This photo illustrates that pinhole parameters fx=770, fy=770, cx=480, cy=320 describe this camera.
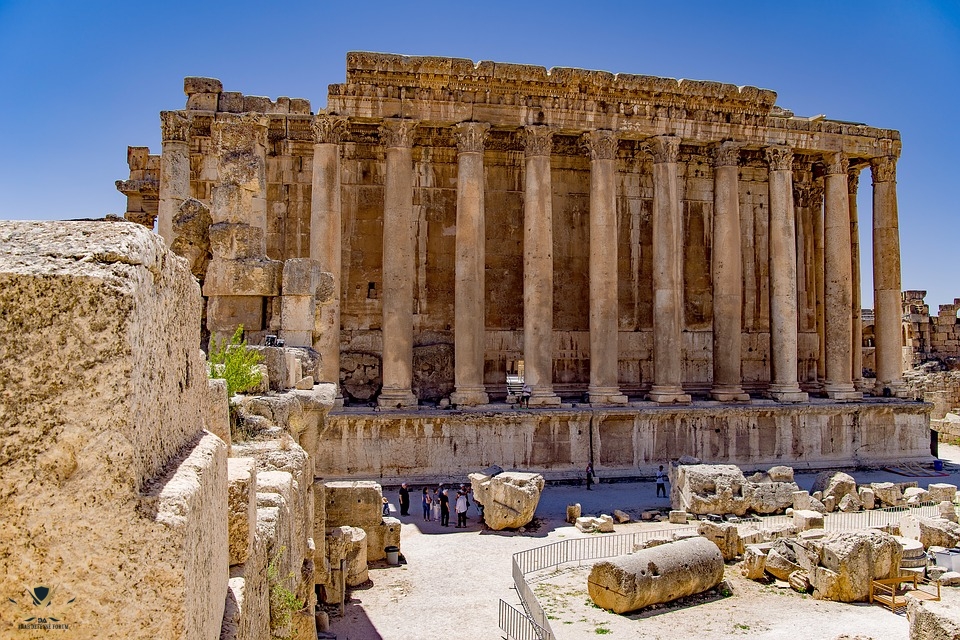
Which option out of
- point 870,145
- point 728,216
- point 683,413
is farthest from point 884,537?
point 870,145

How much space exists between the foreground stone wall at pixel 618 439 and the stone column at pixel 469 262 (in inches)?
56.4

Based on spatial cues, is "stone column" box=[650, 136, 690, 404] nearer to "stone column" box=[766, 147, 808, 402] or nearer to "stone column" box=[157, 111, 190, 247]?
"stone column" box=[766, 147, 808, 402]

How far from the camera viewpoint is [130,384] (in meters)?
2.04

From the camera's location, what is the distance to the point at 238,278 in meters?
12.1

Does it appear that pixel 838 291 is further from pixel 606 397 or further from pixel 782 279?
pixel 606 397

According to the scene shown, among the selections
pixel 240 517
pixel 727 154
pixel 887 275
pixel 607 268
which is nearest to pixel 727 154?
pixel 727 154

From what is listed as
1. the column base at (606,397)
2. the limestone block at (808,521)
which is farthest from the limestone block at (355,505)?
the column base at (606,397)

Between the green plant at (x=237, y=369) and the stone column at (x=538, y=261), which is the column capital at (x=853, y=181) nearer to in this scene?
the stone column at (x=538, y=261)

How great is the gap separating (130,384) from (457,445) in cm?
1938

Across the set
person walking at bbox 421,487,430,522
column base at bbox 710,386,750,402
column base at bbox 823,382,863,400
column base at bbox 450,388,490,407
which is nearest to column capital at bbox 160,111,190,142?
column base at bbox 450,388,490,407

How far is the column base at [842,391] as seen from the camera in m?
25.1

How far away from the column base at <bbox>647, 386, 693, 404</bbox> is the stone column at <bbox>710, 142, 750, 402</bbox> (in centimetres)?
147

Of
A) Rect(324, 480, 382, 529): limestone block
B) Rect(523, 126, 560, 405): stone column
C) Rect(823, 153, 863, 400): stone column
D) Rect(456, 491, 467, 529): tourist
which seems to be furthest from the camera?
Rect(823, 153, 863, 400): stone column

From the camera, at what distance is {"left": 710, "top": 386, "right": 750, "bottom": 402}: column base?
79.2ft
